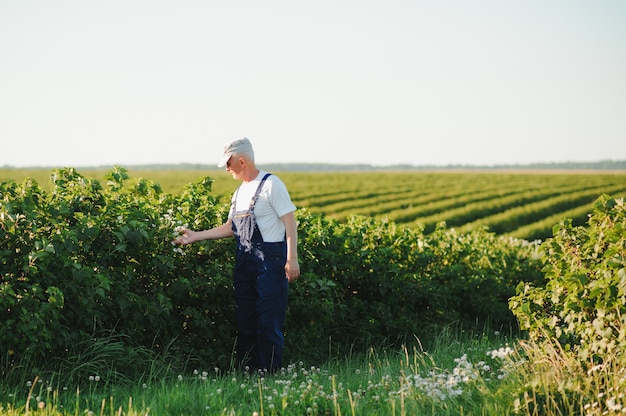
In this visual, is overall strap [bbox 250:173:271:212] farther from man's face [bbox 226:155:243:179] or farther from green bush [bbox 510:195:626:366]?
green bush [bbox 510:195:626:366]

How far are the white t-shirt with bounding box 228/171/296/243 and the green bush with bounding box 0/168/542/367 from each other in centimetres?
85

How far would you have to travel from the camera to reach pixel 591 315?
496 centimetres

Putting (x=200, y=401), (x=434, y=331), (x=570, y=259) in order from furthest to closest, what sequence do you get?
(x=434, y=331)
(x=570, y=259)
(x=200, y=401)

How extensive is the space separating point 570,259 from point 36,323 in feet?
13.9

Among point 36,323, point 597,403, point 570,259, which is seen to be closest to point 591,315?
point 570,259

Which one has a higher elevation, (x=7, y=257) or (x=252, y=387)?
(x=7, y=257)

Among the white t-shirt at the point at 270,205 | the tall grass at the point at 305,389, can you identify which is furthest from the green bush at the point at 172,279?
the white t-shirt at the point at 270,205

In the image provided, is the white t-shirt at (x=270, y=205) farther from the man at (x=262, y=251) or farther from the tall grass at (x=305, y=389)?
the tall grass at (x=305, y=389)

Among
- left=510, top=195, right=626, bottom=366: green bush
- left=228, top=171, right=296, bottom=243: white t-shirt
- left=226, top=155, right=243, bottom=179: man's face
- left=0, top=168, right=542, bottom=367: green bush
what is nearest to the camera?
left=510, top=195, right=626, bottom=366: green bush

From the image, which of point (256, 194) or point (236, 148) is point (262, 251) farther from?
point (236, 148)

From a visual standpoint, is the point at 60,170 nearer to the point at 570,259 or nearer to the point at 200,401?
the point at 200,401

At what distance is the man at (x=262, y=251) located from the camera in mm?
5418

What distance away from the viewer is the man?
5.42m

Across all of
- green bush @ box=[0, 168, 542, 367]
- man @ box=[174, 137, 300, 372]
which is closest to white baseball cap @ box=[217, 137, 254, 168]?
man @ box=[174, 137, 300, 372]
